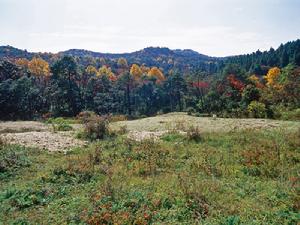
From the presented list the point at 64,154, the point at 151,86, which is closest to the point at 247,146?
the point at 64,154

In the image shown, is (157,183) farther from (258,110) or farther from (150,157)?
(258,110)

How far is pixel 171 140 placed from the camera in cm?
1889

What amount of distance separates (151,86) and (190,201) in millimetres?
68032

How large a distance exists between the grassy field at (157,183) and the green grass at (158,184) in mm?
29

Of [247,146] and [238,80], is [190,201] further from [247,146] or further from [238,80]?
[238,80]

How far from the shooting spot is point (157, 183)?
10797 millimetres

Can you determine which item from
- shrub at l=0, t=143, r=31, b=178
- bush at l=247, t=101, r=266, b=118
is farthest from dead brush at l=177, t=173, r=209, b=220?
bush at l=247, t=101, r=266, b=118

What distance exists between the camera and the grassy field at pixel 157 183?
829 cm

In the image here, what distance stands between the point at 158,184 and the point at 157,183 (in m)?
0.11

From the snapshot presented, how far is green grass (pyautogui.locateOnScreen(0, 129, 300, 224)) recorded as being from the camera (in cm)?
828

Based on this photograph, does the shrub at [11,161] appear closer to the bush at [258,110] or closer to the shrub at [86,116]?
the shrub at [86,116]

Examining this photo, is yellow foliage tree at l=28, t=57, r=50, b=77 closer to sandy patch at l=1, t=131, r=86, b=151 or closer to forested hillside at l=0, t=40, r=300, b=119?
forested hillside at l=0, t=40, r=300, b=119

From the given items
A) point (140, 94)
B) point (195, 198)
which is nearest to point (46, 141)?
point (195, 198)

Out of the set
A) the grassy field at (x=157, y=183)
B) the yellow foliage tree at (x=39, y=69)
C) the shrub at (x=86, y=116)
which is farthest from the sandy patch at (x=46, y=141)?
the yellow foliage tree at (x=39, y=69)
